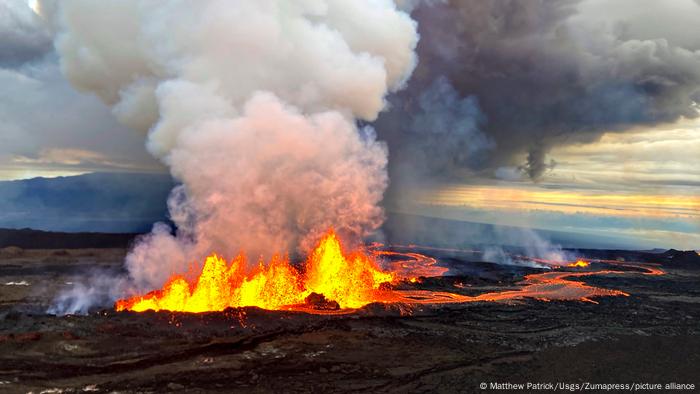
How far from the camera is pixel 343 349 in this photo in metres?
26.7

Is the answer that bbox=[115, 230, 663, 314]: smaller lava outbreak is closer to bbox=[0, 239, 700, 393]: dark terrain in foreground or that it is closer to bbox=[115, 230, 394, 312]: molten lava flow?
bbox=[115, 230, 394, 312]: molten lava flow

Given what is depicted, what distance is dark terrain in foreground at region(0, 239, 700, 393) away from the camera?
21.3 m

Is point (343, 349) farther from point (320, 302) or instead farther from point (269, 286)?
point (269, 286)

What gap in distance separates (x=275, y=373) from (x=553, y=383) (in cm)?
1317

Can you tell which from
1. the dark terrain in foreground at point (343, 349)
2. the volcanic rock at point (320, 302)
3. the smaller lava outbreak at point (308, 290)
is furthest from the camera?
the volcanic rock at point (320, 302)

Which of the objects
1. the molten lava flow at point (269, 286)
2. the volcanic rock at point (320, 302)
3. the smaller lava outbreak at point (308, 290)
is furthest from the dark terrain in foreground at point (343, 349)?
the molten lava flow at point (269, 286)

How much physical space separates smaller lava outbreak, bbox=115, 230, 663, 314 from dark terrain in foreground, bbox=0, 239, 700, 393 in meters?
3.13

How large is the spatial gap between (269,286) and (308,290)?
4901mm

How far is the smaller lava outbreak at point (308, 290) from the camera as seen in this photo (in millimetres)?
34562

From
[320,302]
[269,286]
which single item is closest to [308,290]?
[269,286]

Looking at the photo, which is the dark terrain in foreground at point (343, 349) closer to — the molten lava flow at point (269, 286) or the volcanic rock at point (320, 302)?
the volcanic rock at point (320, 302)

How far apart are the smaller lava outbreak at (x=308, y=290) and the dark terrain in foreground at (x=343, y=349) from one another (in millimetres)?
3129

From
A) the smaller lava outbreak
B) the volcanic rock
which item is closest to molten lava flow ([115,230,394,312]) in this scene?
the smaller lava outbreak

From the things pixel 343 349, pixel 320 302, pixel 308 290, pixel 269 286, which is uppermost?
pixel 269 286
